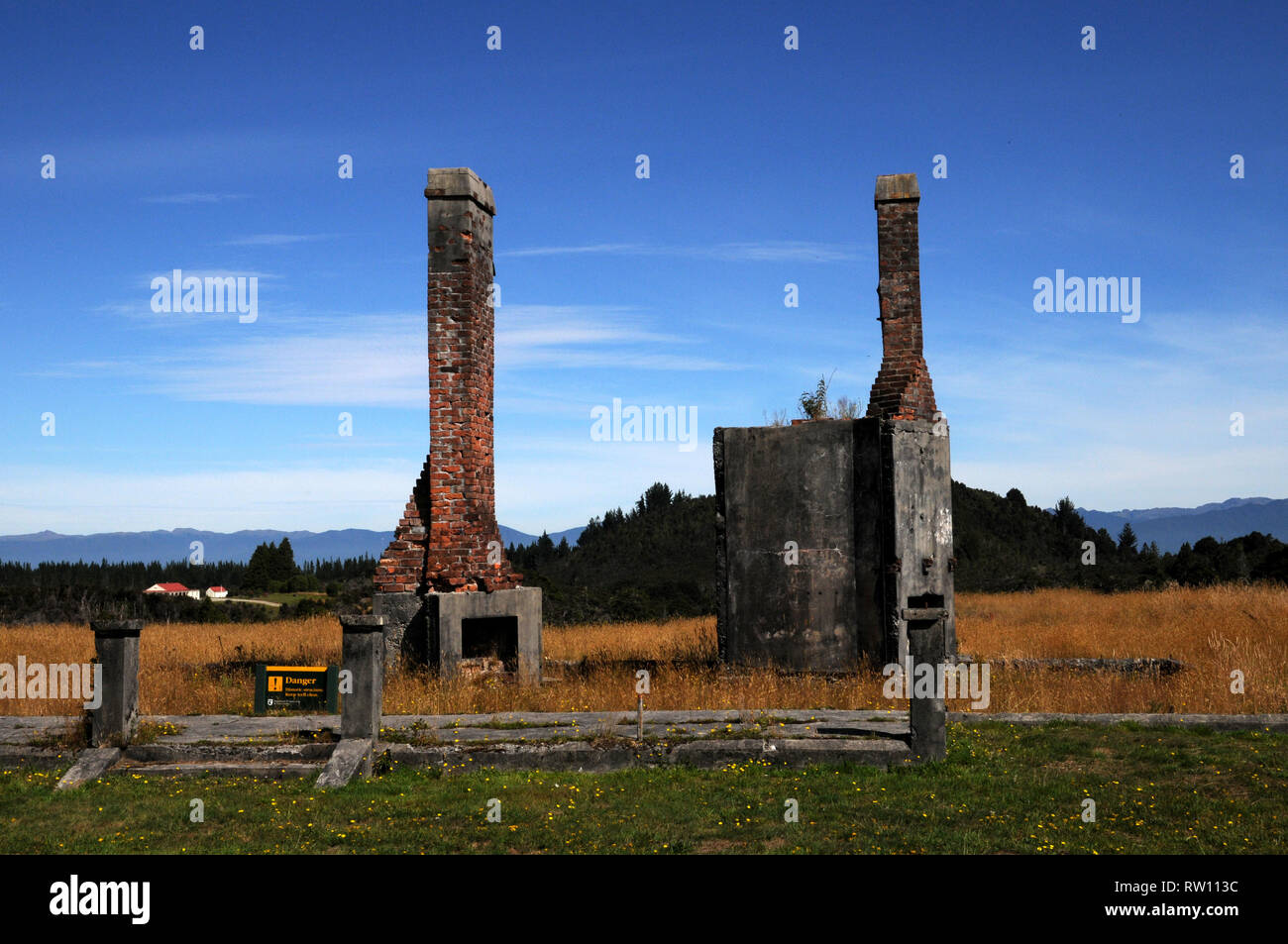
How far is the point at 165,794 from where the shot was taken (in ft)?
28.7

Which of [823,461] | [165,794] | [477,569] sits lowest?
[165,794]

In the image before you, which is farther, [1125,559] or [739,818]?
[1125,559]

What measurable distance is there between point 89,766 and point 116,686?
2.54 ft

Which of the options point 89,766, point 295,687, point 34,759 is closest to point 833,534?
point 295,687

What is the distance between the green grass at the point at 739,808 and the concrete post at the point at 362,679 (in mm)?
718

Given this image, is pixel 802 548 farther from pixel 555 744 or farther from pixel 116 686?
pixel 116 686

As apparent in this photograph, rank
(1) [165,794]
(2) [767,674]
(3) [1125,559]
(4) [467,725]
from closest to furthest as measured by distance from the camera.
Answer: (1) [165,794] → (4) [467,725] → (2) [767,674] → (3) [1125,559]

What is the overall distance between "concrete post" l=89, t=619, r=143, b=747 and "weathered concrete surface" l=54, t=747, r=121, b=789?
152 mm

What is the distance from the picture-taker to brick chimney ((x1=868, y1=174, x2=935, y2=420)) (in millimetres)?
14445

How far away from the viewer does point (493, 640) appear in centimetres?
1469

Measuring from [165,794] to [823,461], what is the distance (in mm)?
8481

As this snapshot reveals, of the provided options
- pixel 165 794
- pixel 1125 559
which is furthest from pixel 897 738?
pixel 1125 559

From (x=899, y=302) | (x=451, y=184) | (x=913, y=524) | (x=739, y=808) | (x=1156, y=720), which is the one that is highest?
(x=451, y=184)
